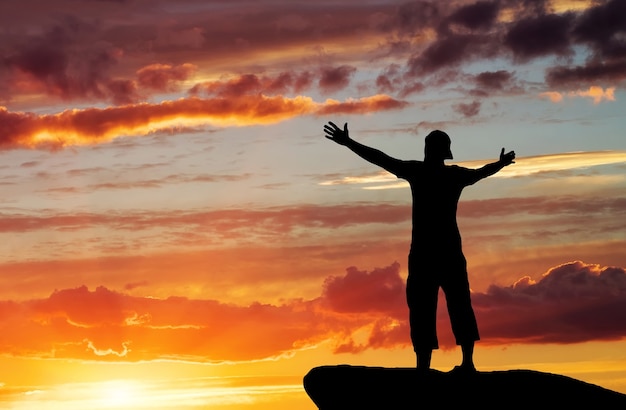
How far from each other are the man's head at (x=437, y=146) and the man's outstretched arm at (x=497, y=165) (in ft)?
2.73

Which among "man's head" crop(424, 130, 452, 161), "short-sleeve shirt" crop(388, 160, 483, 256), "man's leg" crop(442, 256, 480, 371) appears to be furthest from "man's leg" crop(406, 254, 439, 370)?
"man's head" crop(424, 130, 452, 161)

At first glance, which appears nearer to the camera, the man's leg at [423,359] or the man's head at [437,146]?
the man's head at [437,146]

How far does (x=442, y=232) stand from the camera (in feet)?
70.0

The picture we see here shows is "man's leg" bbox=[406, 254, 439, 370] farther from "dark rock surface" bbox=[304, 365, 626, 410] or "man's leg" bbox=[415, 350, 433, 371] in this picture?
"dark rock surface" bbox=[304, 365, 626, 410]

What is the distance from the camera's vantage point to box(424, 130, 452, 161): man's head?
21312 millimetres

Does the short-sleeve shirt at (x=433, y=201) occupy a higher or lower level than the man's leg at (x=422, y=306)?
higher

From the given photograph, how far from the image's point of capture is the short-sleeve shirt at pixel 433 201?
839 inches

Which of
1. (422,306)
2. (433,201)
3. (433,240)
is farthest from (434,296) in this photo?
(433,201)

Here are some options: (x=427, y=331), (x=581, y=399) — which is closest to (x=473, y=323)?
(x=427, y=331)

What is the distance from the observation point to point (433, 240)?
2133 cm

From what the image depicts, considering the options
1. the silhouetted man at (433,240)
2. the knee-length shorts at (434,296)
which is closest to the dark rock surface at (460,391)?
the silhouetted man at (433,240)

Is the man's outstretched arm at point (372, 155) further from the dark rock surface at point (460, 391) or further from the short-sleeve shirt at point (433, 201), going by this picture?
the dark rock surface at point (460, 391)

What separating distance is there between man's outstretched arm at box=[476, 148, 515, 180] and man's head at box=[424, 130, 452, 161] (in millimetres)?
831

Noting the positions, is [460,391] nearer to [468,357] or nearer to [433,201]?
[468,357]
